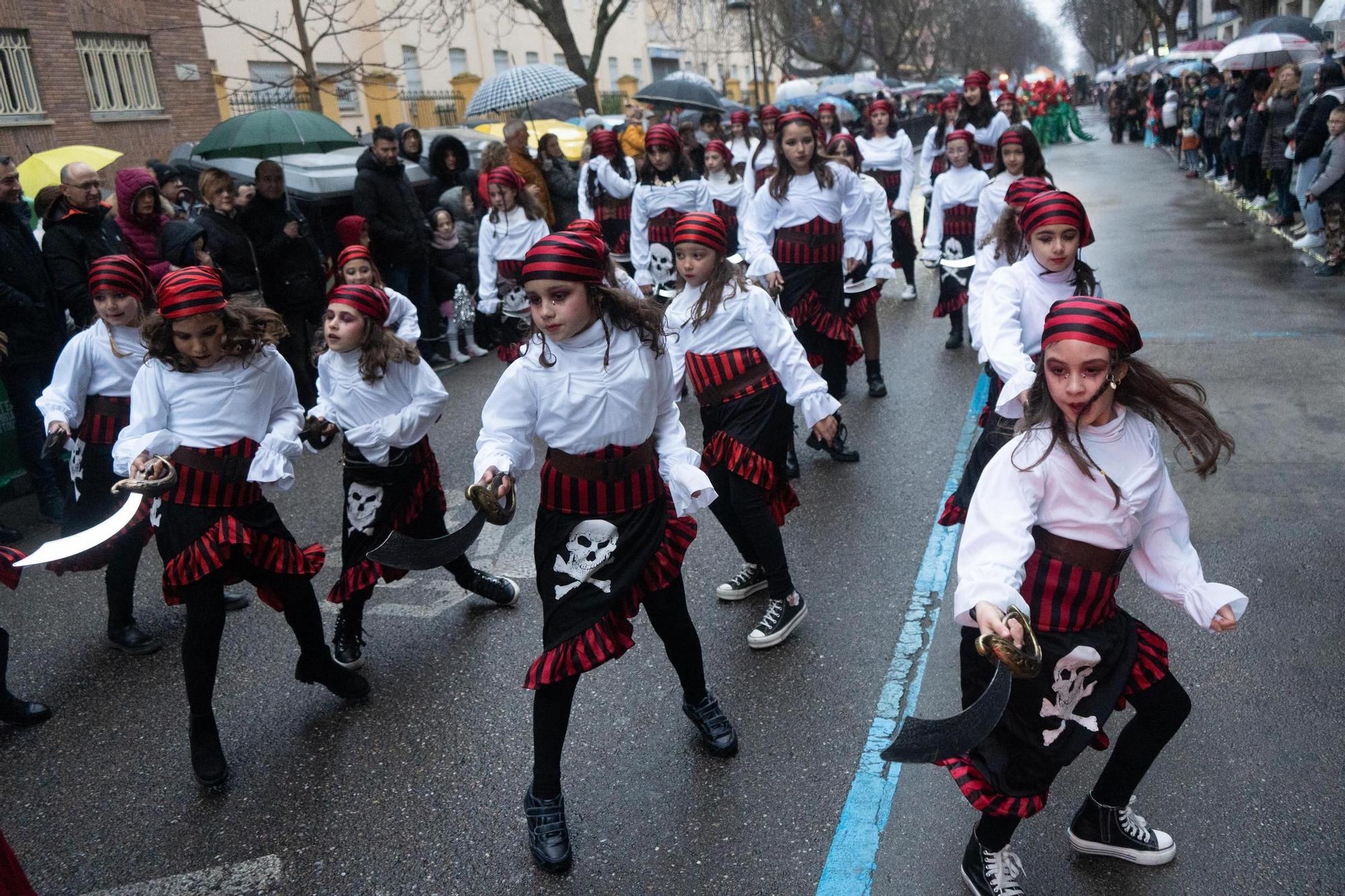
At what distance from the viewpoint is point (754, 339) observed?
4.46 meters

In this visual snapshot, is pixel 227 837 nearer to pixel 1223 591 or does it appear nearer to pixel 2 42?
pixel 1223 591

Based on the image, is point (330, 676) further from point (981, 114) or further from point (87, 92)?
point (87, 92)

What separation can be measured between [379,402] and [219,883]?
73.4 inches

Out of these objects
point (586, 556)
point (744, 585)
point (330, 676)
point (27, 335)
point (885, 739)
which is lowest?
point (885, 739)

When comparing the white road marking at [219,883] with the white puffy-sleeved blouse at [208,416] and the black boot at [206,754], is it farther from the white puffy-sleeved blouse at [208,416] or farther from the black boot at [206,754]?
the white puffy-sleeved blouse at [208,416]

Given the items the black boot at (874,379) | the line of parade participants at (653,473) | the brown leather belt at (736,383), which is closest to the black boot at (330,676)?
the line of parade participants at (653,473)

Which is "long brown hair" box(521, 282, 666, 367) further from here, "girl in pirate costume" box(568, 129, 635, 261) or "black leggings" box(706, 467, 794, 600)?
"girl in pirate costume" box(568, 129, 635, 261)

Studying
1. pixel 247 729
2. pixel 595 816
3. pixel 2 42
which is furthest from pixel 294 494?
pixel 2 42

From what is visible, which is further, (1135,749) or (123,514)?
(123,514)

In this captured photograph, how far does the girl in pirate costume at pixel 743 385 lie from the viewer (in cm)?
441

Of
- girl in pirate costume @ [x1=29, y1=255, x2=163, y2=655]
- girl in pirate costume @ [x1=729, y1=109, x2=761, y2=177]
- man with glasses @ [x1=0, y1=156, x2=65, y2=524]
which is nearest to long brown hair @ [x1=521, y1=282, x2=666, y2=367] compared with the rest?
girl in pirate costume @ [x1=29, y1=255, x2=163, y2=655]

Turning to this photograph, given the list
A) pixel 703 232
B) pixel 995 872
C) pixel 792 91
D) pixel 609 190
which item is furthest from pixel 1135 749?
pixel 792 91

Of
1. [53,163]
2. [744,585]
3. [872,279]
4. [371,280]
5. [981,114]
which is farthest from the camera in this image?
[981,114]

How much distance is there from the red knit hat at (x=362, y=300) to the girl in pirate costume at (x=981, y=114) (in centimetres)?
757
